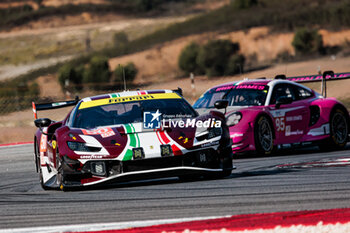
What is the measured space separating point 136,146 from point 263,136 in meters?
4.48

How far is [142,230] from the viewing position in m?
4.73

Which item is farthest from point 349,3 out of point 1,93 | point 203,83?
point 203,83

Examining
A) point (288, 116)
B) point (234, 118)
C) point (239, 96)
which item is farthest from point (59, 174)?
point (288, 116)

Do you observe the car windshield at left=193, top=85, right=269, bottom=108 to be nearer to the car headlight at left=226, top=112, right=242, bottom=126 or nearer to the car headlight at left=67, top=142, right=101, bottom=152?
the car headlight at left=226, top=112, right=242, bottom=126

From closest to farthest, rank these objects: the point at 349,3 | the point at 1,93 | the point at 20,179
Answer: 1. the point at 20,179
2. the point at 1,93
3. the point at 349,3

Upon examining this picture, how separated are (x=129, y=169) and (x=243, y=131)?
13.9ft

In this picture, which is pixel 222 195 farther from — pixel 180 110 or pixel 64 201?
pixel 180 110

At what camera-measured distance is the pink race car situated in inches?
474

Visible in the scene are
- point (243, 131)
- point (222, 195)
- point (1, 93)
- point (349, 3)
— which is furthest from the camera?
point (349, 3)

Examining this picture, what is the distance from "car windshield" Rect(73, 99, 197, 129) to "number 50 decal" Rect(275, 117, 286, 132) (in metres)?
3.34

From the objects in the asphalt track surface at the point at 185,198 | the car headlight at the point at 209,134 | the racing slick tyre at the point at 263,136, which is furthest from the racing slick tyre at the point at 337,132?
the car headlight at the point at 209,134

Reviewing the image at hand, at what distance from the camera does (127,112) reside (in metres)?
9.05

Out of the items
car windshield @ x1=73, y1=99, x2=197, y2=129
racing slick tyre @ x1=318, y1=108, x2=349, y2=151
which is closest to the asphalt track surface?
car windshield @ x1=73, y1=99, x2=197, y2=129

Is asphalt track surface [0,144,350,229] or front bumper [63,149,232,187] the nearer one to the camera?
asphalt track surface [0,144,350,229]
